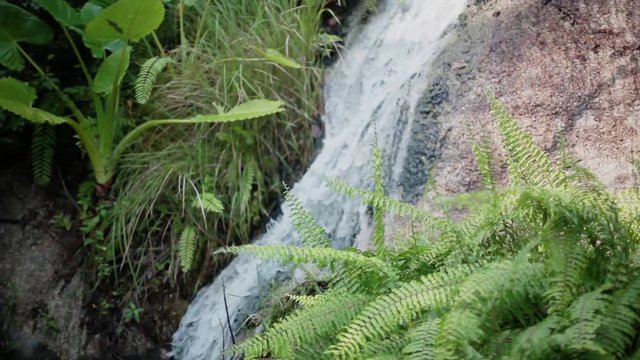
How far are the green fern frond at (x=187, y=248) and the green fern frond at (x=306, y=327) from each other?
1.64 meters

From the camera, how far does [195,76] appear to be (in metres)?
4.88

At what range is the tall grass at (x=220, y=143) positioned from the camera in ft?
15.0

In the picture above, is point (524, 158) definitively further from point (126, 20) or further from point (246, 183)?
point (126, 20)

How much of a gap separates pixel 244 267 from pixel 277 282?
376 mm

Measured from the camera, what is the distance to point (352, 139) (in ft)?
15.5

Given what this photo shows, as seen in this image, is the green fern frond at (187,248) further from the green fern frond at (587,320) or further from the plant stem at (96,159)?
the green fern frond at (587,320)

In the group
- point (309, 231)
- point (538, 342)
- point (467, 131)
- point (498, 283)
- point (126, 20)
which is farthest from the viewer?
point (126, 20)

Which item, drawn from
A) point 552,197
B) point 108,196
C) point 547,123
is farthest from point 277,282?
point 552,197

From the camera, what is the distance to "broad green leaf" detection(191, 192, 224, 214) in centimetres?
432

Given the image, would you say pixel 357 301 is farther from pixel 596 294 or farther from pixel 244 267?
pixel 244 267

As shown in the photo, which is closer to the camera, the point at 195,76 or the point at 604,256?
the point at 604,256

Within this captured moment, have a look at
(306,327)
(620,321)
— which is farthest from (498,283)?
(306,327)

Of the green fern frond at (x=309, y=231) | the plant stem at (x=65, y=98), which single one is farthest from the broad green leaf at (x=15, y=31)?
the green fern frond at (x=309, y=231)

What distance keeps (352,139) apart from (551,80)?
4.17ft
